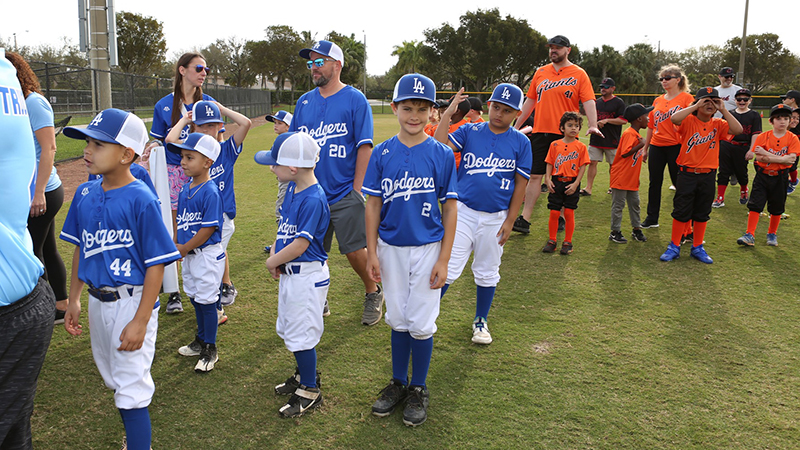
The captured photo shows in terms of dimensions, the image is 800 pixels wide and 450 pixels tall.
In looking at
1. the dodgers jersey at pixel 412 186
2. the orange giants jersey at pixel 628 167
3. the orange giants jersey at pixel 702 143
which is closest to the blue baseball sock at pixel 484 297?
the dodgers jersey at pixel 412 186

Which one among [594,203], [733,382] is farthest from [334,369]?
[594,203]

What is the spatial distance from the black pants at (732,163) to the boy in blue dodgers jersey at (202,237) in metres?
8.90

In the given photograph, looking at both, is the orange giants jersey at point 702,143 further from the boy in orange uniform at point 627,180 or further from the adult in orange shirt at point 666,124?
the boy in orange uniform at point 627,180

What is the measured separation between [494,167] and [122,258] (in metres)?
2.73

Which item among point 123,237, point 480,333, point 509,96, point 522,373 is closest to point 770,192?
point 509,96

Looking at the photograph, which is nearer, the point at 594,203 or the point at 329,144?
the point at 329,144

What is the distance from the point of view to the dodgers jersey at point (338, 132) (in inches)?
160

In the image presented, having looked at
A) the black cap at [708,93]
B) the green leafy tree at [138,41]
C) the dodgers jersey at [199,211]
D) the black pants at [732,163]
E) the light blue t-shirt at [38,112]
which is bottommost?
the dodgers jersey at [199,211]

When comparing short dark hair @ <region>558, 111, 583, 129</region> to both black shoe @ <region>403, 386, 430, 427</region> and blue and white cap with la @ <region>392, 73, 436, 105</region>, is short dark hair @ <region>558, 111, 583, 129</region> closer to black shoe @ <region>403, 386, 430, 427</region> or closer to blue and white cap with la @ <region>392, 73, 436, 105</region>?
blue and white cap with la @ <region>392, 73, 436, 105</region>

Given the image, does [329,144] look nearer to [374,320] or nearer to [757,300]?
[374,320]

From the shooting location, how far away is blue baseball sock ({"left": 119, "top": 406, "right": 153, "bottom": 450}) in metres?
2.50

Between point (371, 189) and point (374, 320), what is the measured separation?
69.3 inches

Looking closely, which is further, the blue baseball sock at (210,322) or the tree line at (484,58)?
the tree line at (484,58)

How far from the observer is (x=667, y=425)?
10.2 feet
